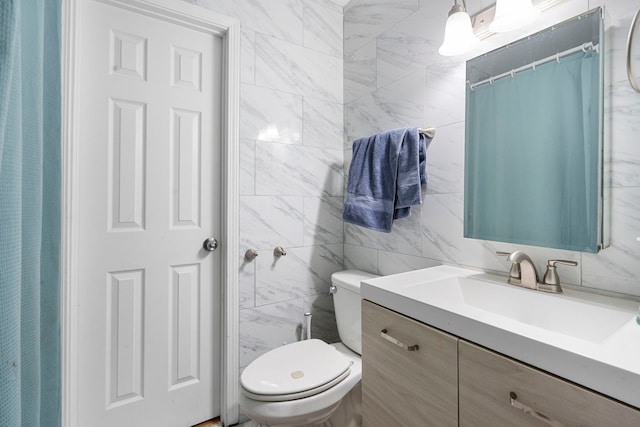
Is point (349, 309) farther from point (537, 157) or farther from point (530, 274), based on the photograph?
point (537, 157)

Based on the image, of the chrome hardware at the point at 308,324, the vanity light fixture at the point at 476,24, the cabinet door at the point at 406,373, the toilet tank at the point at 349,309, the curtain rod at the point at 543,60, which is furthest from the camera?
the chrome hardware at the point at 308,324

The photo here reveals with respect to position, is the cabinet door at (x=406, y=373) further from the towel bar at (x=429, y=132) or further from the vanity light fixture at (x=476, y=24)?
the vanity light fixture at (x=476, y=24)

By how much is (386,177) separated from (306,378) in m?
0.92

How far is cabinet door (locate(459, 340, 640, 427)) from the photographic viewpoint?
0.46 m

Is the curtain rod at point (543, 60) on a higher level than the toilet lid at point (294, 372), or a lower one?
higher

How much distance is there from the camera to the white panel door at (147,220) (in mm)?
1212

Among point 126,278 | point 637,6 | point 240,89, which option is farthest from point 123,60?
point 637,6

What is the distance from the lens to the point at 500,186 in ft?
3.32

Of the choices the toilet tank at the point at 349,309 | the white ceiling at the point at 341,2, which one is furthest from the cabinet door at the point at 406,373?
the white ceiling at the point at 341,2

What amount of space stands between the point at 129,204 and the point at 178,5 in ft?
3.08

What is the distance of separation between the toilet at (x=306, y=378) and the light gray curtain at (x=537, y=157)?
68cm

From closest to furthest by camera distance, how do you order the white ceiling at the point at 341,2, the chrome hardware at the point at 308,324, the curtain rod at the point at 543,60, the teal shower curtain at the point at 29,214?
the teal shower curtain at the point at 29,214
the curtain rod at the point at 543,60
the chrome hardware at the point at 308,324
the white ceiling at the point at 341,2

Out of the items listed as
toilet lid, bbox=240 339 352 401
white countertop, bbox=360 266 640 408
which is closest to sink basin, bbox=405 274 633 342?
white countertop, bbox=360 266 640 408

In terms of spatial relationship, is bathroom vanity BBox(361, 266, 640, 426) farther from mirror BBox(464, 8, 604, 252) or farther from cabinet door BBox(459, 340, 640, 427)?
mirror BBox(464, 8, 604, 252)
